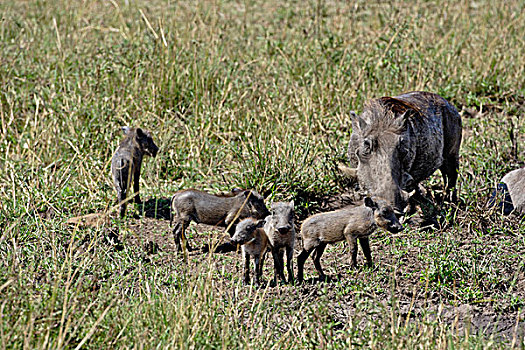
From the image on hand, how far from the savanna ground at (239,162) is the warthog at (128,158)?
0.22 m

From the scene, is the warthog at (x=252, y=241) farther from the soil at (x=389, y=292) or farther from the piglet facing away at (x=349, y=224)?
the piglet facing away at (x=349, y=224)

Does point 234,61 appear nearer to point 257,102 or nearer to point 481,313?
point 257,102

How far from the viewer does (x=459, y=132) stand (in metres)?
6.23

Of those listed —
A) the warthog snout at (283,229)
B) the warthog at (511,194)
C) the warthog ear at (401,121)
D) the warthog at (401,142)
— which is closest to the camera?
the warthog snout at (283,229)

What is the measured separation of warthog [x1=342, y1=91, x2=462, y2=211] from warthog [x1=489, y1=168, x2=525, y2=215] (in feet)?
1.28

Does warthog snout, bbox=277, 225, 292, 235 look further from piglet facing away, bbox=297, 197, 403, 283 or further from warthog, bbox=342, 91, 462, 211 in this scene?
warthog, bbox=342, 91, 462, 211

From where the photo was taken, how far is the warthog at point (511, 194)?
5.94m

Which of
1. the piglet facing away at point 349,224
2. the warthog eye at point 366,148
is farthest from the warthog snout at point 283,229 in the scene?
the warthog eye at point 366,148

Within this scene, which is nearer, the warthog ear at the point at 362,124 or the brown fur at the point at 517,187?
the warthog ear at the point at 362,124

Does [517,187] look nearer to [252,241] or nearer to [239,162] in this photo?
[239,162]

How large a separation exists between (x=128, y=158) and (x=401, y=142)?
223 centimetres

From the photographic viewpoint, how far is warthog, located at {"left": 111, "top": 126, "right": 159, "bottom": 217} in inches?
235

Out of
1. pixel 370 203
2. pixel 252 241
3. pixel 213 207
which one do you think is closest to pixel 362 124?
pixel 370 203

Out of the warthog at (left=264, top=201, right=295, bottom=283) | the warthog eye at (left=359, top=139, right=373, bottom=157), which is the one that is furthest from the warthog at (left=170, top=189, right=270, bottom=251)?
the warthog eye at (left=359, top=139, right=373, bottom=157)
